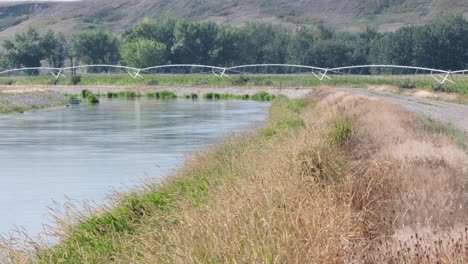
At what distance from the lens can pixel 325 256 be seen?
10.7 metres

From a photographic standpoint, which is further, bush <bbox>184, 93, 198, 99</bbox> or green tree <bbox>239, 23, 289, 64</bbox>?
green tree <bbox>239, 23, 289, 64</bbox>

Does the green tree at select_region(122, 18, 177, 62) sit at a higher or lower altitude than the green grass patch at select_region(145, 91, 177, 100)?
higher

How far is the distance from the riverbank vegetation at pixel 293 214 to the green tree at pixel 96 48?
148 m

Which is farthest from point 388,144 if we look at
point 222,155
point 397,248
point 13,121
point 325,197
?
point 13,121

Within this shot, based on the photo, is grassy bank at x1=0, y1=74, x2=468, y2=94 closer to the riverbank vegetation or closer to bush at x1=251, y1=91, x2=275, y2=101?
bush at x1=251, y1=91, x2=275, y2=101

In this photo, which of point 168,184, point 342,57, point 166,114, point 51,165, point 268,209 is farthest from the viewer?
point 342,57

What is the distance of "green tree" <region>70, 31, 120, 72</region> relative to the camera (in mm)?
168500

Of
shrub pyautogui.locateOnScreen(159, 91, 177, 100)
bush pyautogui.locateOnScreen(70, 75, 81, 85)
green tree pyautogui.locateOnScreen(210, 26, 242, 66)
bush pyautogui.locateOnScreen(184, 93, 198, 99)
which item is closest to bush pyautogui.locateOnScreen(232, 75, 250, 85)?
shrub pyautogui.locateOnScreen(159, 91, 177, 100)

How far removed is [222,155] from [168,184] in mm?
4304

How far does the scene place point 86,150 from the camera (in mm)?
37219

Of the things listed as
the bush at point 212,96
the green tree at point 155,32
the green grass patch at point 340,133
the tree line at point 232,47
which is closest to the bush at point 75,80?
the tree line at point 232,47

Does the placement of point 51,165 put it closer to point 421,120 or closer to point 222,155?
point 222,155

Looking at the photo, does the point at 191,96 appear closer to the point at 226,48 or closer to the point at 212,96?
the point at 212,96

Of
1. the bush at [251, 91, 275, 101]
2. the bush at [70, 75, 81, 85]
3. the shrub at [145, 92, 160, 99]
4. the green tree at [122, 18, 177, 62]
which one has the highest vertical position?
the green tree at [122, 18, 177, 62]
